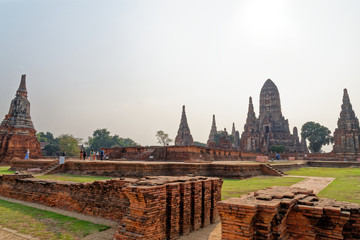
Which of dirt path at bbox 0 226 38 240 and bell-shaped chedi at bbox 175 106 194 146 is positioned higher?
bell-shaped chedi at bbox 175 106 194 146

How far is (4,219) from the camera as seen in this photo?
576cm

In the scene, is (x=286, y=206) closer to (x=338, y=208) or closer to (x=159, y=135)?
(x=338, y=208)

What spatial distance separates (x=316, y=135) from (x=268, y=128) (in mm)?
16442

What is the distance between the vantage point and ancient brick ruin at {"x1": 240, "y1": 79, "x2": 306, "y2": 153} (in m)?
47.5

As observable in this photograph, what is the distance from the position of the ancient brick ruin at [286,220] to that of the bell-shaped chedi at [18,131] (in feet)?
90.8

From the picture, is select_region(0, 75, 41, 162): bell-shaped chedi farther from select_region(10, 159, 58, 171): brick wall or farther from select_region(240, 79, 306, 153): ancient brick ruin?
select_region(240, 79, 306, 153): ancient brick ruin

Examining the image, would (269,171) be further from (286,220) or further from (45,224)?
(45,224)

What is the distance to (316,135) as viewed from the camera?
188 ft

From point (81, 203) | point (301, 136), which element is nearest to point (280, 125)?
point (301, 136)

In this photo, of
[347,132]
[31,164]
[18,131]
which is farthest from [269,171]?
[347,132]

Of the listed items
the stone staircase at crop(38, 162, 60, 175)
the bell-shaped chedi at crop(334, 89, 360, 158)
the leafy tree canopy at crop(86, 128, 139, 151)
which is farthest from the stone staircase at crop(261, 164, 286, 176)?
the leafy tree canopy at crop(86, 128, 139, 151)

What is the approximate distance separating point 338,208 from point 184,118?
126 feet

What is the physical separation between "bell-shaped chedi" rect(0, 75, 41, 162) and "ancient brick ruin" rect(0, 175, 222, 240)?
68.1 feet

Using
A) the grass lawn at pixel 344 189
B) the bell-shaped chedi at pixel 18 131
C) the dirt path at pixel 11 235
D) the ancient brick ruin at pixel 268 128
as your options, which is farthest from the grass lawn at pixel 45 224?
the ancient brick ruin at pixel 268 128
